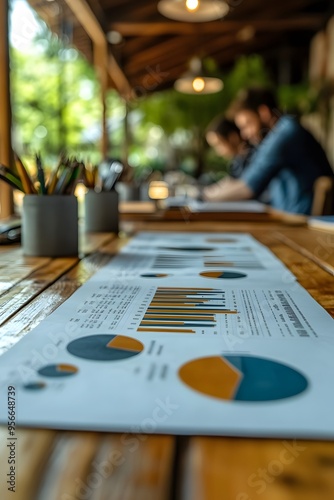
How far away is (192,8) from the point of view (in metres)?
2.84

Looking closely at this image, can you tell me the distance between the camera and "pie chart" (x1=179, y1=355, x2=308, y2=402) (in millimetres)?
417

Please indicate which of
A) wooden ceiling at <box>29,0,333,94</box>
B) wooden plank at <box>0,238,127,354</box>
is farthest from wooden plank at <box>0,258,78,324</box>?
wooden ceiling at <box>29,0,333,94</box>

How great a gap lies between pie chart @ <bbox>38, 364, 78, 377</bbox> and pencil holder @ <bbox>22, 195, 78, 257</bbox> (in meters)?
0.68

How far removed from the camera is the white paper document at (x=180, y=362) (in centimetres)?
38

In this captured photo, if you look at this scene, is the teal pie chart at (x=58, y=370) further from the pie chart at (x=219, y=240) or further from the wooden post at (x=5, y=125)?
the wooden post at (x=5, y=125)

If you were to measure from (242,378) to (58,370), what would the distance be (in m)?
0.15

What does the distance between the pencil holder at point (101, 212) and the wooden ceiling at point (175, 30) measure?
2.68 meters

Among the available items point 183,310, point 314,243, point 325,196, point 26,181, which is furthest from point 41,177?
point 325,196

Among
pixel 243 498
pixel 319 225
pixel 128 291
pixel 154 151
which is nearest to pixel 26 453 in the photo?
pixel 243 498

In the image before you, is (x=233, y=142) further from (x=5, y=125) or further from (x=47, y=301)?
(x=47, y=301)

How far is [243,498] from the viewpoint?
0.29 m

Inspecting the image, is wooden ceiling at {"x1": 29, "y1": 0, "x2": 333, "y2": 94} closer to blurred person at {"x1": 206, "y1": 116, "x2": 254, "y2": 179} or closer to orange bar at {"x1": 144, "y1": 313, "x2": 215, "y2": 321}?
blurred person at {"x1": 206, "y1": 116, "x2": 254, "y2": 179}

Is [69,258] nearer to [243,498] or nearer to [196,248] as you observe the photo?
[196,248]

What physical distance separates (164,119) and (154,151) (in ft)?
13.9
